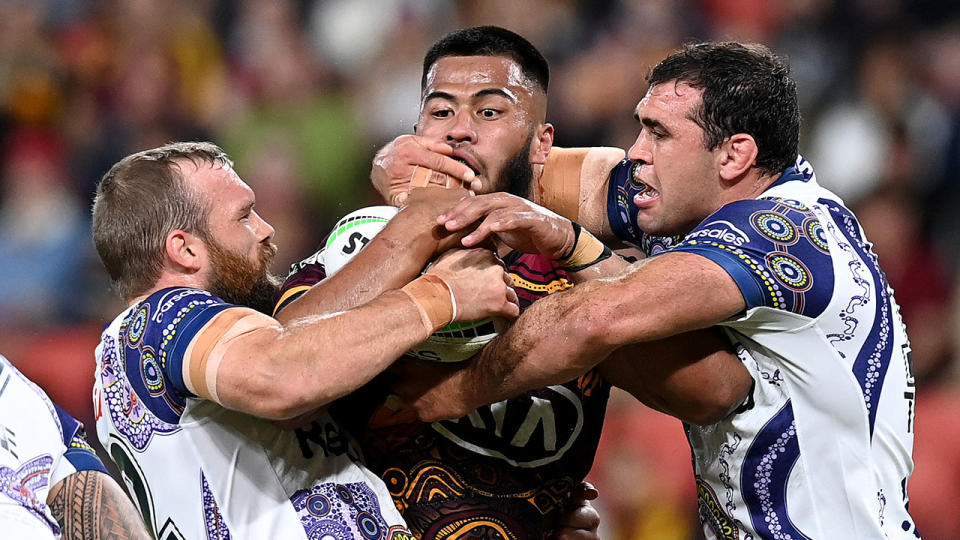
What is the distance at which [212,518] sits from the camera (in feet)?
10.0

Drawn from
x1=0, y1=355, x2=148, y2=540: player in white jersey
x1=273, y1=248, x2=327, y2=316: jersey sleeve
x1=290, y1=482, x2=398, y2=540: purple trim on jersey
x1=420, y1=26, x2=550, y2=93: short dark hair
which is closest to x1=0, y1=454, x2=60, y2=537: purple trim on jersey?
x1=0, y1=355, x2=148, y2=540: player in white jersey

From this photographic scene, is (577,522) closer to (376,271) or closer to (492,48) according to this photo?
(376,271)

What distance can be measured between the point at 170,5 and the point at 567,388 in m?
5.97

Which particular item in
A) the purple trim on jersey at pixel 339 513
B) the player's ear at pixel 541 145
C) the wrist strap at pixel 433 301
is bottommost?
the purple trim on jersey at pixel 339 513

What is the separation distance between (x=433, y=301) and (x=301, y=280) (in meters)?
0.57

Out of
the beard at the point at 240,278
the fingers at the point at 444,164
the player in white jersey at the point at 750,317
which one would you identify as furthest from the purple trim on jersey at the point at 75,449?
the fingers at the point at 444,164

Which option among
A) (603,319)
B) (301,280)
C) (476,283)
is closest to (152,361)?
(301,280)

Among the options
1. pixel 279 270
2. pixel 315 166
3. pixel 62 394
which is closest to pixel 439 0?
pixel 315 166

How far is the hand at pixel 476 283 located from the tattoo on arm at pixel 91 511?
1.18 m

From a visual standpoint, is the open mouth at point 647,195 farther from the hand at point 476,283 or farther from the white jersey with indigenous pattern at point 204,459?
the white jersey with indigenous pattern at point 204,459

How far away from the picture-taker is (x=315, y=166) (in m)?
7.74

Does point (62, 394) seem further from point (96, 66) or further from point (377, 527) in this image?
point (377, 527)

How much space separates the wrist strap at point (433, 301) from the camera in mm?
2828

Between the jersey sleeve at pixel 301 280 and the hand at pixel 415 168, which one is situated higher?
the hand at pixel 415 168
